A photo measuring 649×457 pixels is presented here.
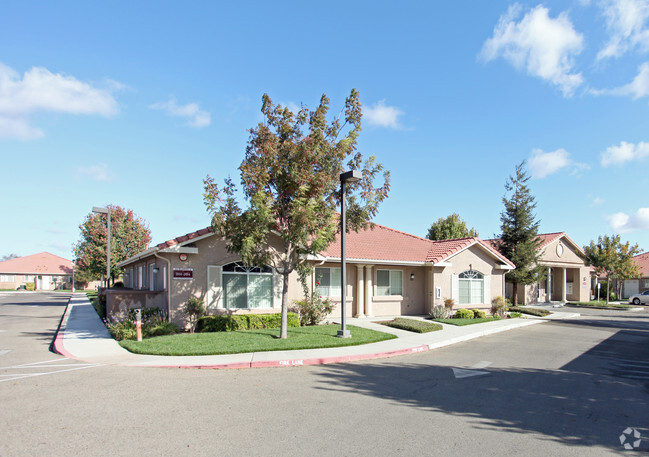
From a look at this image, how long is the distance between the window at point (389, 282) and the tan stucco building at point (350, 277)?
0.05 m

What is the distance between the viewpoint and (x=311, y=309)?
16.7 m

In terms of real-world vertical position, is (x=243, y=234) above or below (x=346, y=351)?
above

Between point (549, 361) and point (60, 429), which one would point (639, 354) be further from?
point (60, 429)

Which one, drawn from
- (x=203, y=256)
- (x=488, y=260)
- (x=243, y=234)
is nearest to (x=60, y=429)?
(x=243, y=234)

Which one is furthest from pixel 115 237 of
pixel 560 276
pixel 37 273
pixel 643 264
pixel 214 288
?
pixel 643 264

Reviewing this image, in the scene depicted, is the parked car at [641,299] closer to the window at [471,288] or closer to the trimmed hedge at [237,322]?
the window at [471,288]

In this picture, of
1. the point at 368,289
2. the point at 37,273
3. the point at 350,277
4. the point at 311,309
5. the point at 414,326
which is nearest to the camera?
the point at 414,326

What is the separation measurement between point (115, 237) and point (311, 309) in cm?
2313

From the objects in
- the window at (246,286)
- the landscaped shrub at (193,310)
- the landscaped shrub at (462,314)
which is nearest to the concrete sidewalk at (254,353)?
the landscaped shrub at (193,310)

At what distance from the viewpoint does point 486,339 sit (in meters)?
15.4

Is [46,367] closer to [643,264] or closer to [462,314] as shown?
[462,314]

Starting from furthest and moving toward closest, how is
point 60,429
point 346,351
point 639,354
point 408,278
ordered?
1. point 408,278
2. point 639,354
3. point 346,351
4. point 60,429

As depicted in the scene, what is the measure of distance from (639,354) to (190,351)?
43.3 ft

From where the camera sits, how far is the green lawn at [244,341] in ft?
37.0
